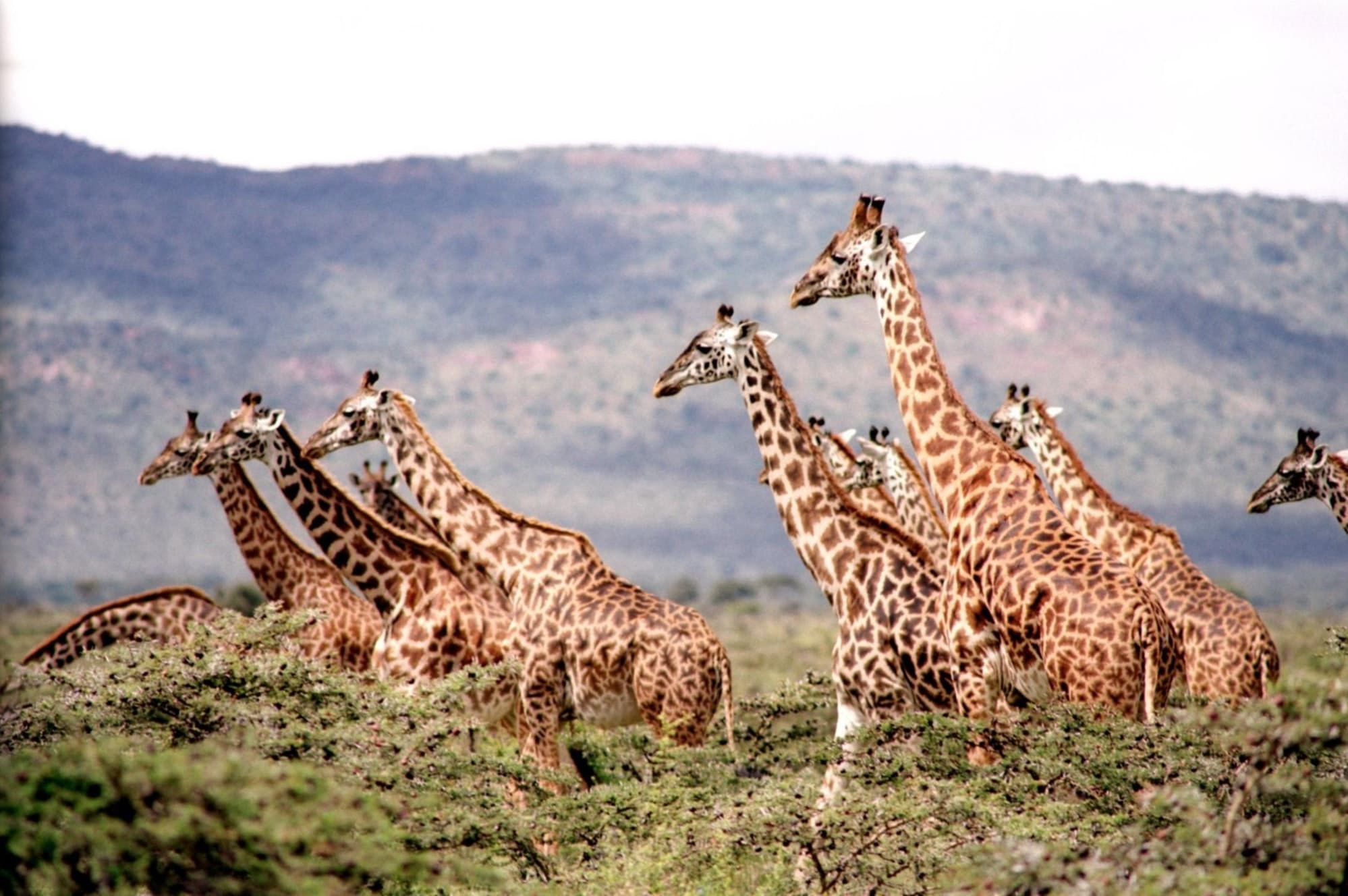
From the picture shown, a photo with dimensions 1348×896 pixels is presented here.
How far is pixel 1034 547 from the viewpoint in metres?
8.76

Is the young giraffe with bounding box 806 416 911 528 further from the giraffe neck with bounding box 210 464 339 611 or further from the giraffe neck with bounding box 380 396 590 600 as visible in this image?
the giraffe neck with bounding box 210 464 339 611

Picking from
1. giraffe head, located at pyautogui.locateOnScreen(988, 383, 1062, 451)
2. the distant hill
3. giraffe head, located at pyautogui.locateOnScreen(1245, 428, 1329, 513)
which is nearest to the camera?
giraffe head, located at pyautogui.locateOnScreen(1245, 428, 1329, 513)

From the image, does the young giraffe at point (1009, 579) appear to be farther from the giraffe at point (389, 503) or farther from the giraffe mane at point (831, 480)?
the giraffe at point (389, 503)

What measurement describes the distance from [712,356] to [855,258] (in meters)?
1.08

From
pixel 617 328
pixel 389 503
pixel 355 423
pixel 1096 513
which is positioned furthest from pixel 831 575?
pixel 617 328

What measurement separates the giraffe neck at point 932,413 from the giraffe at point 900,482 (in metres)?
2.94

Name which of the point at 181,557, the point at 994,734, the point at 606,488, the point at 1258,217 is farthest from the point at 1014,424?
the point at 1258,217

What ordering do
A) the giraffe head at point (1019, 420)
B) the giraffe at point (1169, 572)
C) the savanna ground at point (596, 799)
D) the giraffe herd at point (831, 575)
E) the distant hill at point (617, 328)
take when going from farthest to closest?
the distant hill at point (617, 328) → the giraffe head at point (1019, 420) → the giraffe at point (1169, 572) → the giraffe herd at point (831, 575) → the savanna ground at point (596, 799)

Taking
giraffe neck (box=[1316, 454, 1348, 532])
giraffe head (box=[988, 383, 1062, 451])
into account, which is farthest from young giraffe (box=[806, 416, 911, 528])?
giraffe neck (box=[1316, 454, 1348, 532])

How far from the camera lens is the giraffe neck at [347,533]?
12.0 m

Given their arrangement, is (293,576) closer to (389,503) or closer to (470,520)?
(470,520)

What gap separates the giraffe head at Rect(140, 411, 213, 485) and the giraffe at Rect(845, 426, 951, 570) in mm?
5190

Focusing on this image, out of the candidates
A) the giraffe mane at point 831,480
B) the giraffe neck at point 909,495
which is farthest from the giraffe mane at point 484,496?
the giraffe neck at point 909,495

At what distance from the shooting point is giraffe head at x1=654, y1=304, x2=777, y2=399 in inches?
421
